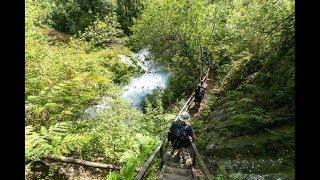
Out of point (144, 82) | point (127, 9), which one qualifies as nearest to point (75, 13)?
point (127, 9)

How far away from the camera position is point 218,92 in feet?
66.7

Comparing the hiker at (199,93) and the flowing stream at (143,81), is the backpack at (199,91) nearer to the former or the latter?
the hiker at (199,93)

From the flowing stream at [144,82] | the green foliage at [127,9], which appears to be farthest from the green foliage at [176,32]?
the green foliage at [127,9]

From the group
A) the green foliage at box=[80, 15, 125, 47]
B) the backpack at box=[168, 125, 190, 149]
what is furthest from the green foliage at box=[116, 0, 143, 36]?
the backpack at box=[168, 125, 190, 149]

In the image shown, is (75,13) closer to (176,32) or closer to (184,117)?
(176,32)

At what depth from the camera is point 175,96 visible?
24141 mm

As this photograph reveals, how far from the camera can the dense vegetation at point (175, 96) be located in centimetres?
835

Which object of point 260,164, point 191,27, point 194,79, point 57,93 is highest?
point 191,27

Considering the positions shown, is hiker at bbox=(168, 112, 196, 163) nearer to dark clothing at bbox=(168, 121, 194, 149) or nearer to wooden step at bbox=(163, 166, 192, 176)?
dark clothing at bbox=(168, 121, 194, 149)

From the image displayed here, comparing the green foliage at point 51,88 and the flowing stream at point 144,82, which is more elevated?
the flowing stream at point 144,82

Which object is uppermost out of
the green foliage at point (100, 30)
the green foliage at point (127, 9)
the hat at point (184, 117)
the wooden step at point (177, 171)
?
the green foliage at point (127, 9)
